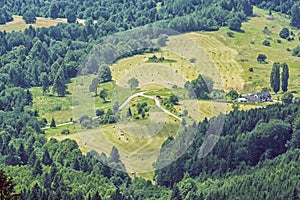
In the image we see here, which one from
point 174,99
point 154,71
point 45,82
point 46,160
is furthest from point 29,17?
point 46,160

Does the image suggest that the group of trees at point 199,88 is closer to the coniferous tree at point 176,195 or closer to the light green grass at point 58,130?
the light green grass at point 58,130

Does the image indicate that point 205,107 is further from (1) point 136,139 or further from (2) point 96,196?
(2) point 96,196

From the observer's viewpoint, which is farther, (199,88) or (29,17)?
(29,17)

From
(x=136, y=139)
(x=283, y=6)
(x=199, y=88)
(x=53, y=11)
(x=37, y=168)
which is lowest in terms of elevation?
(x=53, y=11)

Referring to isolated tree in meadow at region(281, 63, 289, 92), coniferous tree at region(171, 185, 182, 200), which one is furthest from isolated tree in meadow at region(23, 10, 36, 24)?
coniferous tree at region(171, 185, 182, 200)

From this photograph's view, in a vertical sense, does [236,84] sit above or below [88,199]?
below

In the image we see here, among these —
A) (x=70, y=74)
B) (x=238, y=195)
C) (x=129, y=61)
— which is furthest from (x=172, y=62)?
(x=238, y=195)

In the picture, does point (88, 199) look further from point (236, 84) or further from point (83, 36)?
point (83, 36)

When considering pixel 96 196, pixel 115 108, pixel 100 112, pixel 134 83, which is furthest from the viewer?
pixel 100 112
